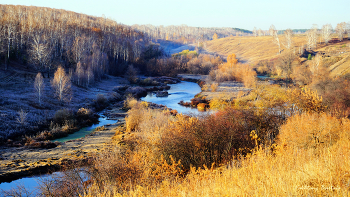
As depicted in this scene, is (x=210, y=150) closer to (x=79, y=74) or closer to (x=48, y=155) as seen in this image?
(x=48, y=155)

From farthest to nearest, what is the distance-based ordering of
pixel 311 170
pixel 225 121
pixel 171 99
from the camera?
pixel 171 99
pixel 225 121
pixel 311 170

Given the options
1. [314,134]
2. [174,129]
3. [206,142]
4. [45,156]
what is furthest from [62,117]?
[314,134]

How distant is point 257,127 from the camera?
16.9 meters

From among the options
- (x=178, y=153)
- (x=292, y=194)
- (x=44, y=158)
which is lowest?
(x=44, y=158)

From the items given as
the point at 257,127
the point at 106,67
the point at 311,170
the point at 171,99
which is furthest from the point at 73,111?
the point at 106,67

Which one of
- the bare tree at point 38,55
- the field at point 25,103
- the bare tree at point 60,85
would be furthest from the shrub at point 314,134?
the bare tree at point 38,55

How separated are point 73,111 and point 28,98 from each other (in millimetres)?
6194

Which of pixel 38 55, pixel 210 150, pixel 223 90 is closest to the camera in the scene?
pixel 210 150

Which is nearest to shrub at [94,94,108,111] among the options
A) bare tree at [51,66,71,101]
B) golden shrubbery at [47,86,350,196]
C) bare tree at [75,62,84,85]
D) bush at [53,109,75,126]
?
bare tree at [51,66,71,101]

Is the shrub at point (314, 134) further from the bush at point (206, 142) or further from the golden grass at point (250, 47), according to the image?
the golden grass at point (250, 47)

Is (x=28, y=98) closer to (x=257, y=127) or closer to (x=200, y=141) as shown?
(x=200, y=141)

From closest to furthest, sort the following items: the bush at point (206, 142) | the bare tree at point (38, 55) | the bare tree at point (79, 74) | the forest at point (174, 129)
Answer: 1. the forest at point (174, 129)
2. the bush at point (206, 142)
3. the bare tree at point (38, 55)
4. the bare tree at point (79, 74)

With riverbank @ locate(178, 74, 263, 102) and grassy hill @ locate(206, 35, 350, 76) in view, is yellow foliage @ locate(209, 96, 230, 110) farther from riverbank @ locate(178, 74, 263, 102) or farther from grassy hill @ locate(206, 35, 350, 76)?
grassy hill @ locate(206, 35, 350, 76)

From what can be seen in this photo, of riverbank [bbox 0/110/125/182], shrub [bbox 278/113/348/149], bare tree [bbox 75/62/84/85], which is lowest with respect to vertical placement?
riverbank [bbox 0/110/125/182]
